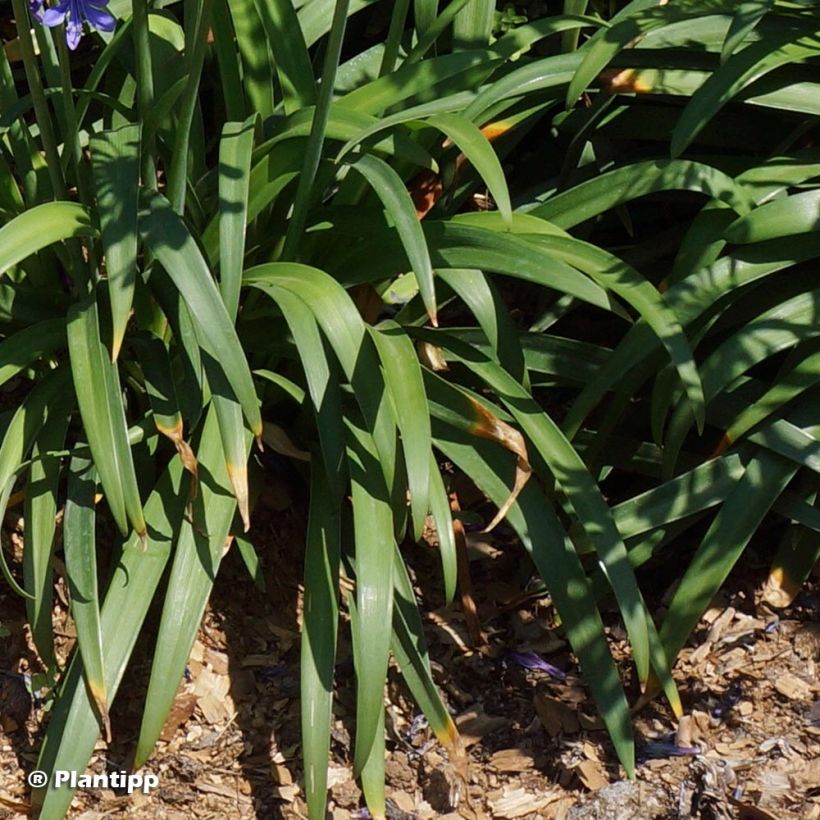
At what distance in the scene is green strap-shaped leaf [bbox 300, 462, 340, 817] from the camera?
2.21 meters

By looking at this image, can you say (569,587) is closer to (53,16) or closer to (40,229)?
(40,229)

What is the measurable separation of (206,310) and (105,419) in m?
0.26

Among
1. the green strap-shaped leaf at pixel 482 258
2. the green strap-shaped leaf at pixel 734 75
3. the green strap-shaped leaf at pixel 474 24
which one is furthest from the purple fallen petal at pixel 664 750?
the green strap-shaped leaf at pixel 474 24

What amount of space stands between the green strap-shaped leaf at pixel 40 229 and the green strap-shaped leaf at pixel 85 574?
42cm

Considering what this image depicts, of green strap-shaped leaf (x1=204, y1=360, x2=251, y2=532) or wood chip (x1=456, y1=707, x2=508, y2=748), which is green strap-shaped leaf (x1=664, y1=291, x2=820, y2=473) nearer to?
wood chip (x1=456, y1=707, x2=508, y2=748)

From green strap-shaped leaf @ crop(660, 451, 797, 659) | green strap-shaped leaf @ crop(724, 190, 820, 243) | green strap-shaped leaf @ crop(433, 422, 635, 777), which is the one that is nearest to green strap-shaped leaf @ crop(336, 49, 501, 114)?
green strap-shaped leaf @ crop(724, 190, 820, 243)

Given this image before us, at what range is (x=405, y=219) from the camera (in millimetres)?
2115

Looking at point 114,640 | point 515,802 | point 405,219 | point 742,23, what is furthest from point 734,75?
point 114,640

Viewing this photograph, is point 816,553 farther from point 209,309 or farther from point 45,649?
point 45,649

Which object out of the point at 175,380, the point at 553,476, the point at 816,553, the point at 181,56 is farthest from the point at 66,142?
the point at 816,553

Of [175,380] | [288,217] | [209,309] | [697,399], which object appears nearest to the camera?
[209,309]

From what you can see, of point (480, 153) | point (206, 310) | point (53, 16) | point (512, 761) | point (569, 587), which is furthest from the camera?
point (512, 761)

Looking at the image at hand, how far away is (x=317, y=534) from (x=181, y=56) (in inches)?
41.7

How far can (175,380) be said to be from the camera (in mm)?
2369
